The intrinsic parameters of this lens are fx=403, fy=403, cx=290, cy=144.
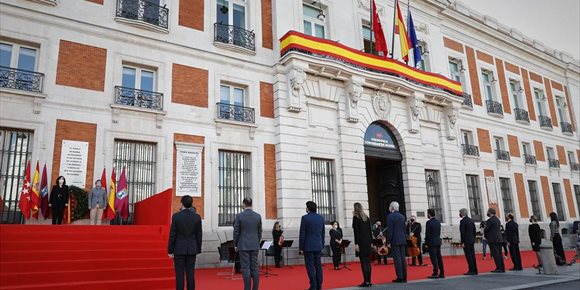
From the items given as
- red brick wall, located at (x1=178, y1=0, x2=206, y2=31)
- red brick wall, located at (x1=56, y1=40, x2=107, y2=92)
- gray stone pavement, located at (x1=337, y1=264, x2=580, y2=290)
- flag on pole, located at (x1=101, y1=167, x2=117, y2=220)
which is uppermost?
red brick wall, located at (x1=178, y1=0, x2=206, y2=31)

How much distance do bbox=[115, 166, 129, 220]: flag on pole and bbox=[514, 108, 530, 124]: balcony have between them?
22991 millimetres

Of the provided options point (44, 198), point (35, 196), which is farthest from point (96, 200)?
point (35, 196)

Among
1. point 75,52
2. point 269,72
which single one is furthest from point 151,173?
point 269,72

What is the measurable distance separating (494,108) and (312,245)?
1971 centimetres

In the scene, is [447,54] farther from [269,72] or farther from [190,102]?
[190,102]

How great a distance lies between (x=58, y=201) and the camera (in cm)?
1004

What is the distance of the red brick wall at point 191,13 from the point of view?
44.5ft

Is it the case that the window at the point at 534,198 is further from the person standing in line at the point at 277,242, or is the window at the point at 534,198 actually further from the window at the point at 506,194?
the person standing in line at the point at 277,242

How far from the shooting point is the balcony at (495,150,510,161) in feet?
74.1

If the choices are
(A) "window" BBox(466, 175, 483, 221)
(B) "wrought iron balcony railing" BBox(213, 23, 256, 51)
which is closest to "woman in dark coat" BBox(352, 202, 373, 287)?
(B) "wrought iron balcony railing" BBox(213, 23, 256, 51)

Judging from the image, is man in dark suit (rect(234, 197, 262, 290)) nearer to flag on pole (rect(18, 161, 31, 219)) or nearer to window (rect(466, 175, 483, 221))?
flag on pole (rect(18, 161, 31, 219))

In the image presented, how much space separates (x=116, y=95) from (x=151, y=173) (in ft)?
8.23

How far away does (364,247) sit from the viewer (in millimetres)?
8398

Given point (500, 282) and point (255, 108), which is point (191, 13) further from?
point (500, 282)
